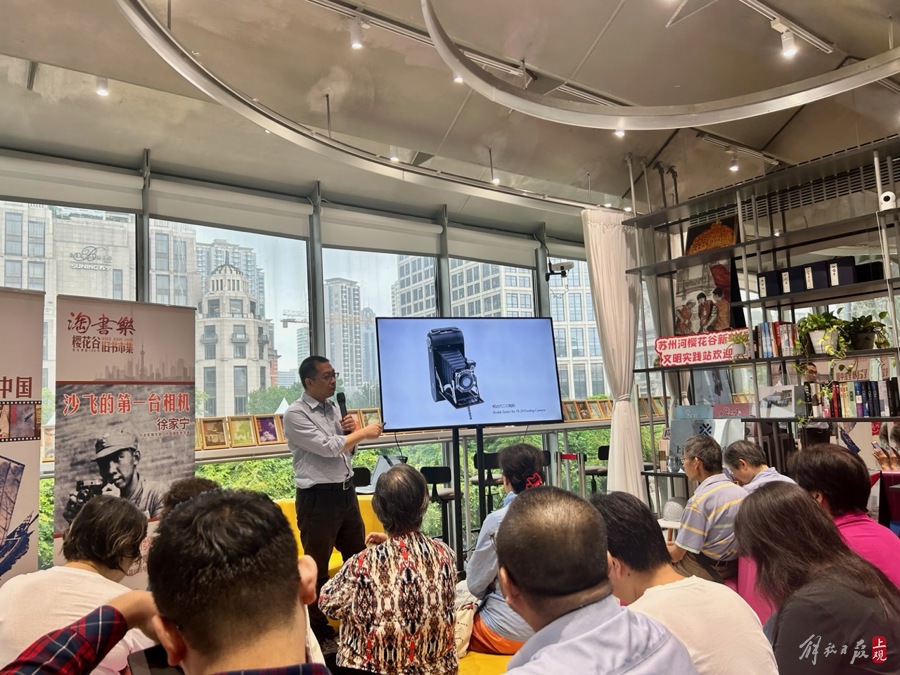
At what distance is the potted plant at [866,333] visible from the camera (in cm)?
459

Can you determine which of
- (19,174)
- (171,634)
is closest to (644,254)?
(19,174)

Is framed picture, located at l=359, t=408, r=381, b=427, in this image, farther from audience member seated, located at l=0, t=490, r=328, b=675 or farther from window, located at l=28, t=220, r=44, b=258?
audience member seated, located at l=0, t=490, r=328, b=675

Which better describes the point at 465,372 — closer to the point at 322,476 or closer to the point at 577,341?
the point at 322,476

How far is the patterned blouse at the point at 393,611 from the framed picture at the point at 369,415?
4253 mm

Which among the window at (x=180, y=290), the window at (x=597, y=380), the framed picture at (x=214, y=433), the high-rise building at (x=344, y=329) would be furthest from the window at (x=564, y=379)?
the window at (x=180, y=290)

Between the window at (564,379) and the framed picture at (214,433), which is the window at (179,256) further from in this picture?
the window at (564,379)

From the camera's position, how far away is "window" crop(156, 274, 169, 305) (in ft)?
Result: 18.9

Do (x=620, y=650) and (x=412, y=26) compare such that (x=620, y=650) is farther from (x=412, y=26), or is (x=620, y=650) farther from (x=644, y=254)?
(x=644, y=254)

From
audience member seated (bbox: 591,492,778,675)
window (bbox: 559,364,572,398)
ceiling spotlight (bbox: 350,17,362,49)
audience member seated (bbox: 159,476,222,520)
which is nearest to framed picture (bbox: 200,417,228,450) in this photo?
audience member seated (bbox: 159,476,222,520)

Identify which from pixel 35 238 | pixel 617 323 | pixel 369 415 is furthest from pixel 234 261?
pixel 617 323

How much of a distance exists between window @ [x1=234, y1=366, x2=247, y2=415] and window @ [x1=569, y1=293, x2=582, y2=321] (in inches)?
167

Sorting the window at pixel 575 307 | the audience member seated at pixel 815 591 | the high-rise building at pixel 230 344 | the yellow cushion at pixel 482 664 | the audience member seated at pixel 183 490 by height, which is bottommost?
the yellow cushion at pixel 482 664

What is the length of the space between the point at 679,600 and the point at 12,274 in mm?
5456

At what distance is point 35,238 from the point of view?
17.3 ft
